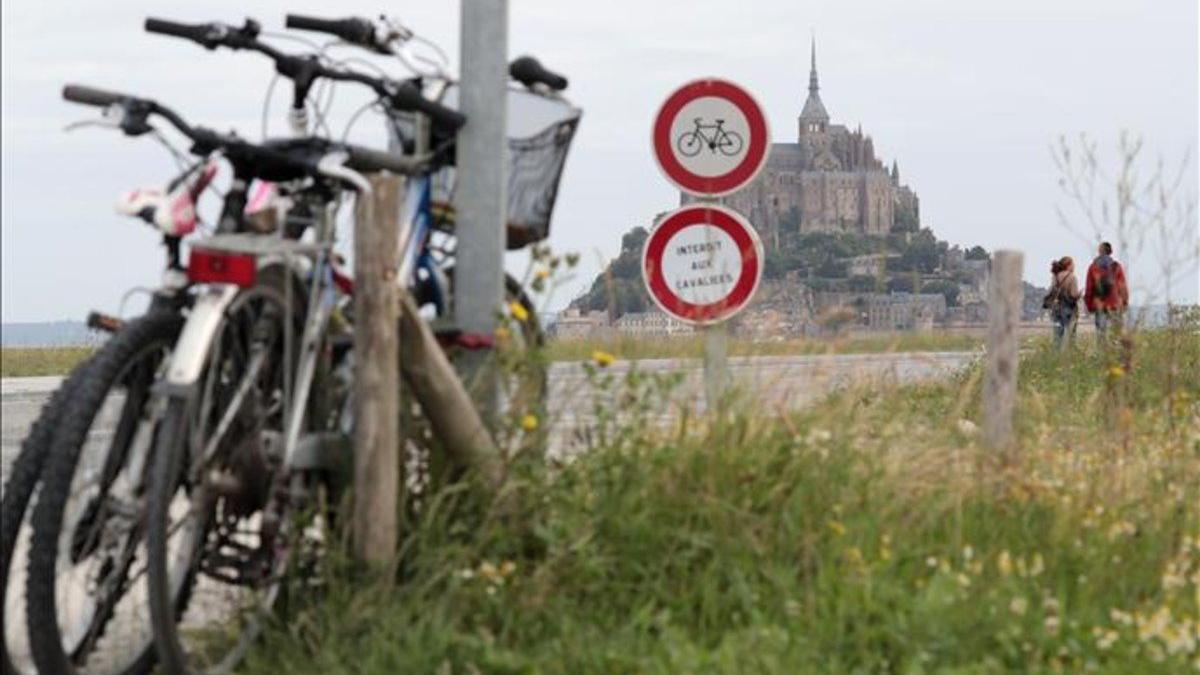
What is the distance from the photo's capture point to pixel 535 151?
23.1ft

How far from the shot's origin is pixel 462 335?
21.9 ft

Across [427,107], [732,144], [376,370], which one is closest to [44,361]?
[732,144]

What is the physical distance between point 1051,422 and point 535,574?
18.6ft

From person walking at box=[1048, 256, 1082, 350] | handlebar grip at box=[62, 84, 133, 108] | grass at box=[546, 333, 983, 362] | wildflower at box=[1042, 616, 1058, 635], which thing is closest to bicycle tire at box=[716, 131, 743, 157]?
grass at box=[546, 333, 983, 362]

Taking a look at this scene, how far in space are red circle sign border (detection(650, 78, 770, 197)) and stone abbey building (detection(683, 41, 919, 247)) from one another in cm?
7

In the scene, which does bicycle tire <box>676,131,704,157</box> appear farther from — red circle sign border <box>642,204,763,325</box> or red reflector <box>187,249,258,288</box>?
red reflector <box>187,249,258,288</box>

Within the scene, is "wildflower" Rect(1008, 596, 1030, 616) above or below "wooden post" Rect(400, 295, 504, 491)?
below

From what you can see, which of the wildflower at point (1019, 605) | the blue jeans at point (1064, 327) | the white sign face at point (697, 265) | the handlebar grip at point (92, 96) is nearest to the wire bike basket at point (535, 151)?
the handlebar grip at point (92, 96)

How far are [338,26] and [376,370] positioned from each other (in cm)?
123

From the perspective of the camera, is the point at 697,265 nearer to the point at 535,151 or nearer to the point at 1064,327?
the point at 535,151

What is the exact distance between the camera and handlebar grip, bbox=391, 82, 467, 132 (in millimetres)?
6379

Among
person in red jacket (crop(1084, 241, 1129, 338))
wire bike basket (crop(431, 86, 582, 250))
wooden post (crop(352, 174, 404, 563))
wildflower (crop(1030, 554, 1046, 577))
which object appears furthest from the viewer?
person in red jacket (crop(1084, 241, 1129, 338))

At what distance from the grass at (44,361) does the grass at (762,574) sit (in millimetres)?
15633

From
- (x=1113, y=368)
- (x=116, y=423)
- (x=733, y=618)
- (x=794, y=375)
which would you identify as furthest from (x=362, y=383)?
(x=1113, y=368)
